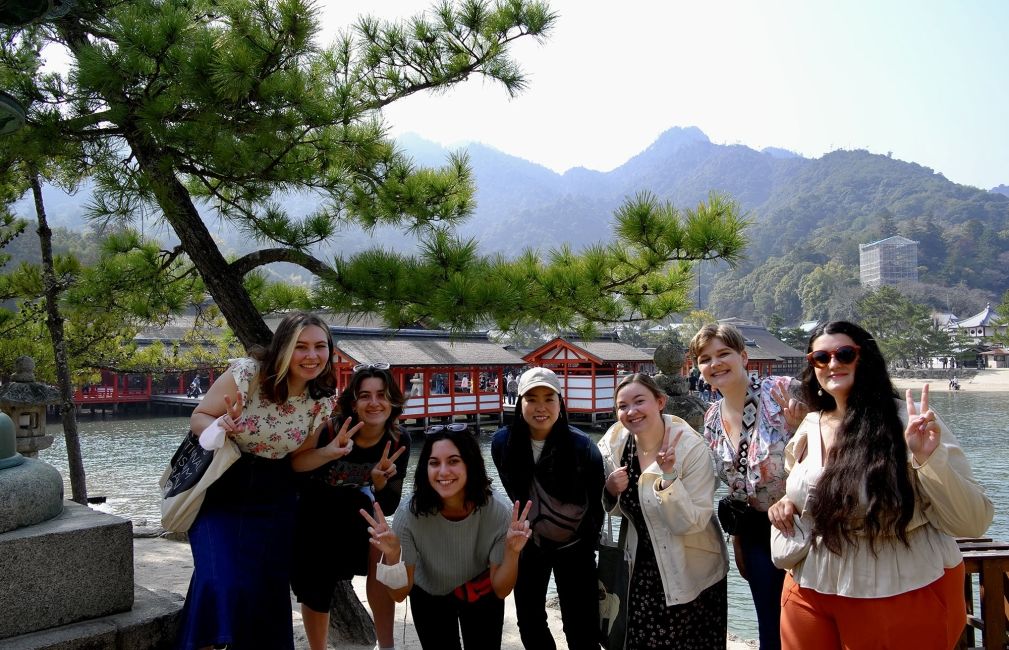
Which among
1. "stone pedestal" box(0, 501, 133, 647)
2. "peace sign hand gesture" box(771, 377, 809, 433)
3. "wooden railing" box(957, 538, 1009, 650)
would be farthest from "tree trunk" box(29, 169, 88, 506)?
"wooden railing" box(957, 538, 1009, 650)

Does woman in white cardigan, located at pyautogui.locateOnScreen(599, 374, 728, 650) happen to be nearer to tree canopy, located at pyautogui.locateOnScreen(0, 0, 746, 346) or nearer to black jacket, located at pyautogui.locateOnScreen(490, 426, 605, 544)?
black jacket, located at pyautogui.locateOnScreen(490, 426, 605, 544)

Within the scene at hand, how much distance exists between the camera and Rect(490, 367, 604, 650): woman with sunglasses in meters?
2.25

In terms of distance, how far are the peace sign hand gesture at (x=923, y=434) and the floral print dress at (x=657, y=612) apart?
2.77 feet

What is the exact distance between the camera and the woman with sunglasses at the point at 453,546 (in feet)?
7.04

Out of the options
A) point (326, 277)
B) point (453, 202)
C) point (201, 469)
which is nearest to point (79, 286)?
point (326, 277)

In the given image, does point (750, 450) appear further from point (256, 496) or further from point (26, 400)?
point (26, 400)

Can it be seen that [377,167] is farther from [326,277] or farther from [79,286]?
[79,286]

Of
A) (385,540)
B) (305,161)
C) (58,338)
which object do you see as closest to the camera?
(385,540)

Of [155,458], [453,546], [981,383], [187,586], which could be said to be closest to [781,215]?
[981,383]

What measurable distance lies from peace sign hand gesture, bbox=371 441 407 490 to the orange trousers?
4.40ft

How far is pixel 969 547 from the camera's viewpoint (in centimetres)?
230

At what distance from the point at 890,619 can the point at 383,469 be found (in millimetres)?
1532

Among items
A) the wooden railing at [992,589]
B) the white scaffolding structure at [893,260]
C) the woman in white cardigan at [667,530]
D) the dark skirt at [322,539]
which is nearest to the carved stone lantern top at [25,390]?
the dark skirt at [322,539]

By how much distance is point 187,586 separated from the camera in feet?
14.7
